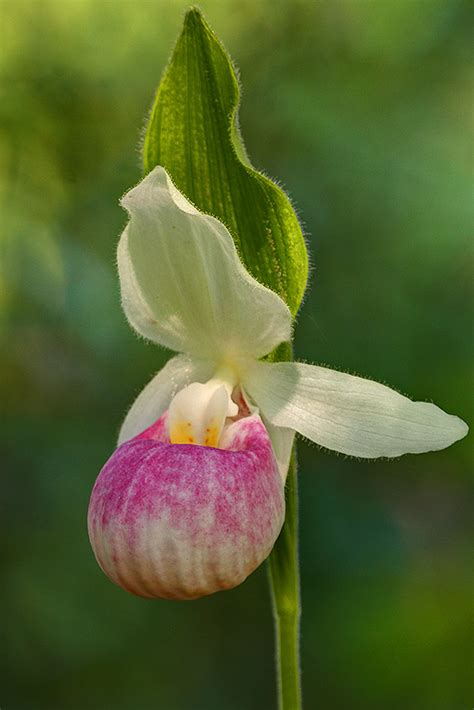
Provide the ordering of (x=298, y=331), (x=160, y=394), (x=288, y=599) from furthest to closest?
(x=298, y=331), (x=160, y=394), (x=288, y=599)

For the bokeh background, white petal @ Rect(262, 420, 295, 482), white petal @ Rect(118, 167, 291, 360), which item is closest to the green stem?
white petal @ Rect(262, 420, 295, 482)

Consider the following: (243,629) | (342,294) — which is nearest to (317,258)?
(342,294)

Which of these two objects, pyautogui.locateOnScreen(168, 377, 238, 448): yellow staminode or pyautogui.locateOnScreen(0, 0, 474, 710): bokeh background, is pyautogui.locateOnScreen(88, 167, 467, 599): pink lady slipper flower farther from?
pyautogui.locateOnScreen(0, 0, 474, 710): bokeh background

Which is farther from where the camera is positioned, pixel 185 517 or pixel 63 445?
pixel 63 445

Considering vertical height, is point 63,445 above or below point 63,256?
below

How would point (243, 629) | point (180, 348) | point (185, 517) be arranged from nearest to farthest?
1. point (185, 517)
2. point (180, 348)
3. point (243, 629)

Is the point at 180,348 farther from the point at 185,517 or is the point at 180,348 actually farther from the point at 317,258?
the point at 317,258

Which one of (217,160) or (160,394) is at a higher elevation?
(217,160)

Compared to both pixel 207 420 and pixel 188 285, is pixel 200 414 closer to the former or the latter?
pixel 207 420

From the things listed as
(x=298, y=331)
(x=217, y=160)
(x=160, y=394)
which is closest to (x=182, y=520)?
(x=160, y=394)
